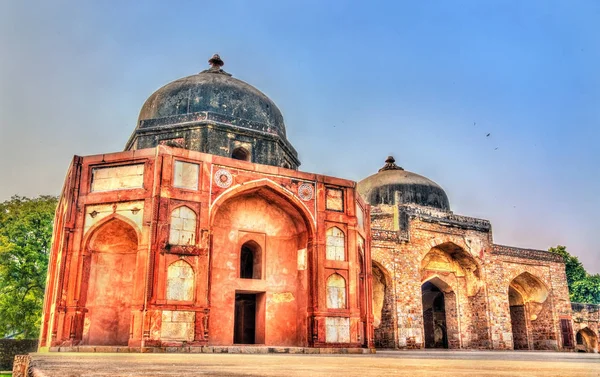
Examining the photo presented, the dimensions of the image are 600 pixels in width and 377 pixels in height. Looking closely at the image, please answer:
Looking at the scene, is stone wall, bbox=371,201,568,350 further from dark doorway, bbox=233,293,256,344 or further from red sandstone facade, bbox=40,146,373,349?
dark doorway, bbox=233,293,256,344

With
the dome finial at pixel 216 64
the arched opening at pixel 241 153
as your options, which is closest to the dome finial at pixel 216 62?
the dome finial at pixel 216 64

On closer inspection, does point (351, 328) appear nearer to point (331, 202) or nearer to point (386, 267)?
point (331, 202)

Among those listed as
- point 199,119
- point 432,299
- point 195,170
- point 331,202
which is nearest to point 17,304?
point 199,119

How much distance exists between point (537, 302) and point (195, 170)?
59.7 feet

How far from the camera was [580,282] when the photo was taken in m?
35.0

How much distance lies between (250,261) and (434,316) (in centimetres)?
1341

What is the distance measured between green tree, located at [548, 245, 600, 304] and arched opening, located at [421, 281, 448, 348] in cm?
1348

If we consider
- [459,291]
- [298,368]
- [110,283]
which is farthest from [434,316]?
[298,368]

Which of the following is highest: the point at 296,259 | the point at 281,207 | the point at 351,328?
the point at 281,207

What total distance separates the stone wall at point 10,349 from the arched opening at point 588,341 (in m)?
23.3

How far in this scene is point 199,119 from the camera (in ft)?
49.0

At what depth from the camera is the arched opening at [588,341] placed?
2531 centimetres

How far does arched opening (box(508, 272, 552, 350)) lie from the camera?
23.2 m

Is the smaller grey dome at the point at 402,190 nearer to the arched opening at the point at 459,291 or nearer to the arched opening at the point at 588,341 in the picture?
the arched opening at the point at 459,291
